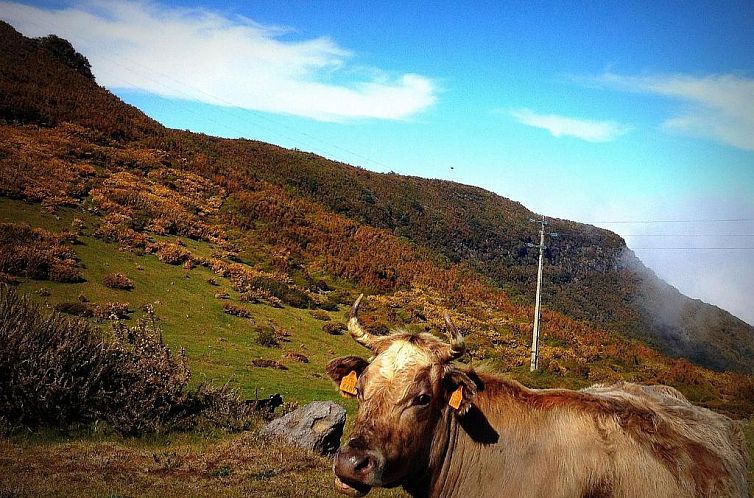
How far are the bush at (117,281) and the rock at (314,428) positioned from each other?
33.6ft

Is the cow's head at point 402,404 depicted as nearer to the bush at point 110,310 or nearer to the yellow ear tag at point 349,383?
the yellow ear tag at point 349,383

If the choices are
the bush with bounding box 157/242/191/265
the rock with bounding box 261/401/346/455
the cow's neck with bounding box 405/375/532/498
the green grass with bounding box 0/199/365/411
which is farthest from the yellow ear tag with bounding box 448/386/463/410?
the bush with bounding box 157/242/191/265

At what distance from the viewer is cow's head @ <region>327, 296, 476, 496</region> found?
4.08 metres

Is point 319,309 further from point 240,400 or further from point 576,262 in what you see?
point 576,262

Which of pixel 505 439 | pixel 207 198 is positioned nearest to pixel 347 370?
A: pixel 505 439

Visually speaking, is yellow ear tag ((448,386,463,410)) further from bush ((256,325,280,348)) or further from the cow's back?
bush ((256,325,280,348))

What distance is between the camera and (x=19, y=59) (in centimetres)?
3672

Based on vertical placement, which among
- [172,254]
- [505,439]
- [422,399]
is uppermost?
[422,399]

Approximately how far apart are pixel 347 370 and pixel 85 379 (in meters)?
8.24

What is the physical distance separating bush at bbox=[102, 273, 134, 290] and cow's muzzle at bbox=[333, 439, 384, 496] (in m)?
17.4

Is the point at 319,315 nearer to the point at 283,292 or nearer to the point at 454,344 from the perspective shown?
the point at 283,292

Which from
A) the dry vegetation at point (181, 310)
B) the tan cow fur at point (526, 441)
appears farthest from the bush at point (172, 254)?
the tan cow fur at point (526, 441)

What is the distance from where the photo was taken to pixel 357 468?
3.92m

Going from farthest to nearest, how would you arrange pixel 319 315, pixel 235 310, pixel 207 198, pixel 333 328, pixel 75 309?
pixel 207 198 < pixel 319 315 < pixel 333 328 < pixel 235 310 < pixel 75 309
